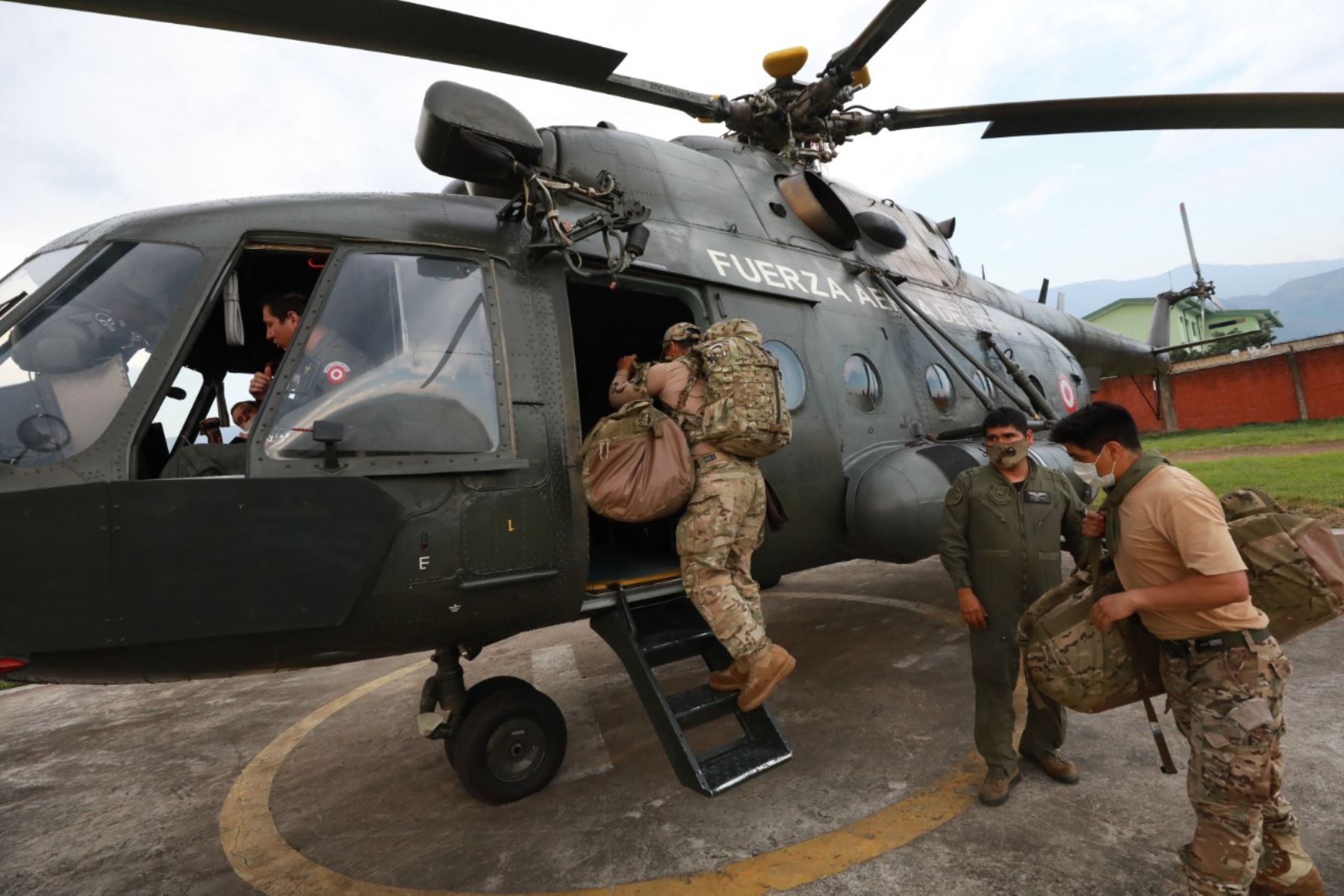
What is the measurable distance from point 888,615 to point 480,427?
197 inches

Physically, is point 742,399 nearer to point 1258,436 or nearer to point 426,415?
point 426,415

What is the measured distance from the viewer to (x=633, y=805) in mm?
3516

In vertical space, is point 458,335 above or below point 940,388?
above

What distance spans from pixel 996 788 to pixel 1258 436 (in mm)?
23427

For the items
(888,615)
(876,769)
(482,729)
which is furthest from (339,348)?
(888,615)

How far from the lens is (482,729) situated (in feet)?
11.9

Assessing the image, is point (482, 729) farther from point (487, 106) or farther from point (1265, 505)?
point (1265, 505)

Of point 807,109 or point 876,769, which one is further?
point 807,109

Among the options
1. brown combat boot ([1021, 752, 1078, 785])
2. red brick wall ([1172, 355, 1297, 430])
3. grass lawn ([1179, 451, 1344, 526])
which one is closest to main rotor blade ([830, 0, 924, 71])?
brown combat boot ([1021, 752, 1078, 785])

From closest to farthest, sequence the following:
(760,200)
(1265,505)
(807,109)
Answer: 1. (1265,505)
2. (760,200)
3. (807,109)

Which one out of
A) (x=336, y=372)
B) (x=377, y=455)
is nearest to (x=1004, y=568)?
(x=377, y=455)

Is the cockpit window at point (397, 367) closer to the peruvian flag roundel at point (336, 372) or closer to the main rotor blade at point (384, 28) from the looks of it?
the peruvian flag roundel at point (336, 372)

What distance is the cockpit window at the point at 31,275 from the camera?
2963mm

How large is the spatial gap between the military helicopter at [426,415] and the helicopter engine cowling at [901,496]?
0.8 inches
